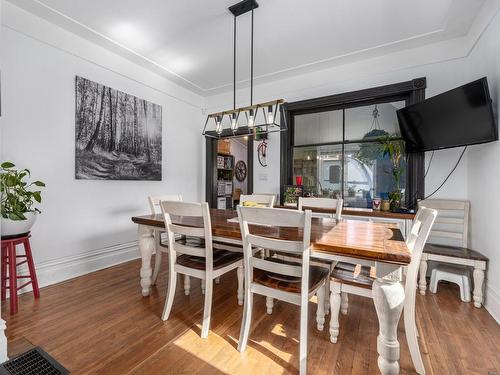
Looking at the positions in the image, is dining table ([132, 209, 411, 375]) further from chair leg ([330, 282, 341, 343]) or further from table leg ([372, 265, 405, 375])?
chair leg ([330, 282, 341, 343])

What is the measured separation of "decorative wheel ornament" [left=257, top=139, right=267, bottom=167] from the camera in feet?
13.3

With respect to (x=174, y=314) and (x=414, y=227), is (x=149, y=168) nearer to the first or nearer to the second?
(x=174, y=314)

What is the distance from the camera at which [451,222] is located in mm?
2631

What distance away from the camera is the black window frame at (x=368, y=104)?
295cm

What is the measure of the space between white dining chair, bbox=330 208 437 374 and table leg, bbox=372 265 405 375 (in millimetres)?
215

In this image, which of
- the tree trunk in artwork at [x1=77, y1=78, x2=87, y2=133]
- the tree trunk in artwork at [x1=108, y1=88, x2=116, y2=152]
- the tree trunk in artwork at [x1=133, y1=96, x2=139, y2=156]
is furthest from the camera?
the tree trunk in artwork at [x1=133, y1=96, x2=139, y2=156]

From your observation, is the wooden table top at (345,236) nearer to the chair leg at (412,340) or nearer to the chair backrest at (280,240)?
the chair backrest at (280,240)

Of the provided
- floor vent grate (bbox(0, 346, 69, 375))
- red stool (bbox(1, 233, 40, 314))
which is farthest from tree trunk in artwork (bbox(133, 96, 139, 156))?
floor vent grate (bbox(0, 346, 69, 375))

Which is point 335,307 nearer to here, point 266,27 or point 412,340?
point 412,340

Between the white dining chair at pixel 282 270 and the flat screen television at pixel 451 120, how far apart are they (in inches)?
74.2

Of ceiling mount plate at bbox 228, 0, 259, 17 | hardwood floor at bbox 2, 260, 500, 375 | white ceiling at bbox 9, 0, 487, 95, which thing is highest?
white ceiling at bbox 9, 0, 487, 95

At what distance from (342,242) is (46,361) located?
1.76m

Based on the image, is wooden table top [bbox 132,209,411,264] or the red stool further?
the red stool

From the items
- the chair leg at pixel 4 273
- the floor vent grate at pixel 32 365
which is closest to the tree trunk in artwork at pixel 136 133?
the chair leg at pixel 4 273
